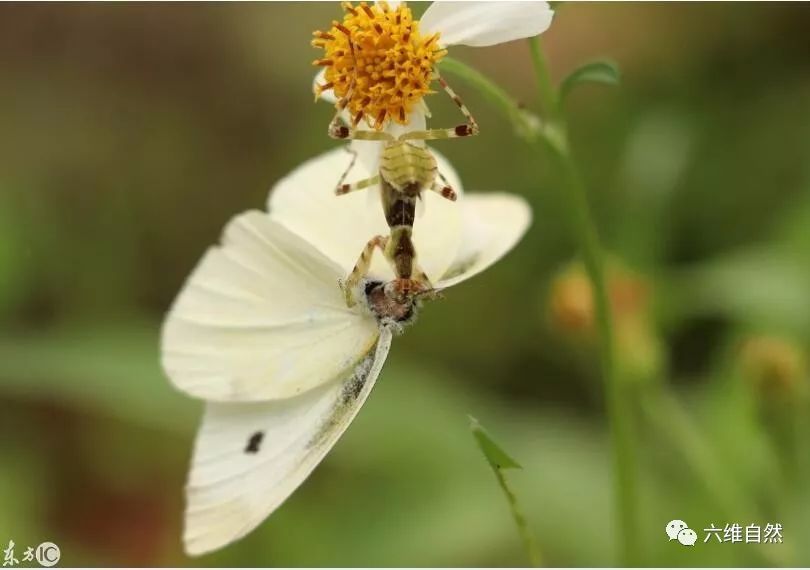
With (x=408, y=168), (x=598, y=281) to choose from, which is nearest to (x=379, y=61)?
(x=408, y=168)

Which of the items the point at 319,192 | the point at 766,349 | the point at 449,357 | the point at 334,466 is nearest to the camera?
the point at 319,192

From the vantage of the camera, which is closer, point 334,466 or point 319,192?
point 319,192

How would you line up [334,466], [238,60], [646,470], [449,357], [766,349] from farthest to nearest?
1. [238,60]
2. [449,357]
3. [334,466]
4. [646,470]
5. [766,349]

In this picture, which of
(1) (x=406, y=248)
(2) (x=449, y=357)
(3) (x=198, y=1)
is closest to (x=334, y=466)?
(2) (x=449, y=357)

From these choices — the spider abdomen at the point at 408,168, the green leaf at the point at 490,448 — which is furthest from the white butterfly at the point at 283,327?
the green leaf at the point at 490,448

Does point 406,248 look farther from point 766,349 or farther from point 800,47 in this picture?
point 800,47

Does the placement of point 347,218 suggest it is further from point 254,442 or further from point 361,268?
point 254,442

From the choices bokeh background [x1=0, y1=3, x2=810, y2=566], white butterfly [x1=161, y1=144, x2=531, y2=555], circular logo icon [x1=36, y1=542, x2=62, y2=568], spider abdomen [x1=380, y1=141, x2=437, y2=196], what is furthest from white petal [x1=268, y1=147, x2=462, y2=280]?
circular logo icon [x1=36, y1=542, x2=62, y2=568]
